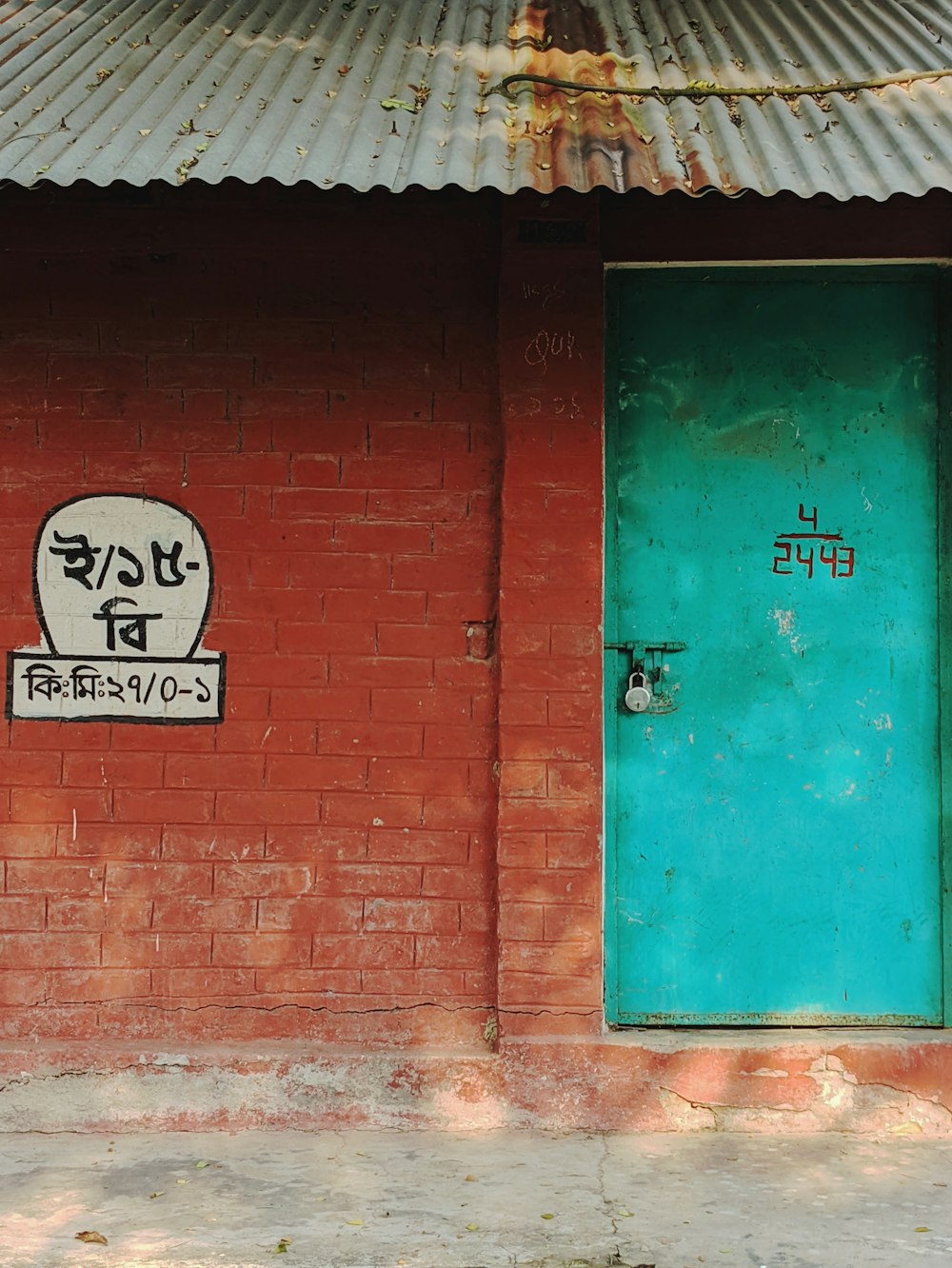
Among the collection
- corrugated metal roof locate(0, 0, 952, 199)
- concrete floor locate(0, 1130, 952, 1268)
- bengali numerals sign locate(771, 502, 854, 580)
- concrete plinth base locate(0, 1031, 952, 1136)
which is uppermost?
corrugated metal roof locate(0, 0, 952, 199)

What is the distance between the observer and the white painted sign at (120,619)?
169 inches

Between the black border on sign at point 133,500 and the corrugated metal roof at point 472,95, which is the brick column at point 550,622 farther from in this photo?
the black border on sign at point 133,500

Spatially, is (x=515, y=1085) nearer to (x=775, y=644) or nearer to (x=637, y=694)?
(x=637, y=694)

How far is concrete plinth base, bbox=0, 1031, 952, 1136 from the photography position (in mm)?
4082

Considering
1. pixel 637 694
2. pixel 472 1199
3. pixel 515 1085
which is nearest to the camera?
pixel 472 1199

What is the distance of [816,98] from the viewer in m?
4.16

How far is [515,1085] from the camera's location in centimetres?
409

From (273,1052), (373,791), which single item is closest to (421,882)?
(373,791)

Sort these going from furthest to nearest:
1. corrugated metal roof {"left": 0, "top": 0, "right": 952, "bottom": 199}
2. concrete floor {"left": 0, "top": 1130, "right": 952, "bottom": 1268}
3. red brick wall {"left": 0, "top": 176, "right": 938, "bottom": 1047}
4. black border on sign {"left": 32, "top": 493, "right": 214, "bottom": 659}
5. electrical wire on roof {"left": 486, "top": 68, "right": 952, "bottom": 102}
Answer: black border on sign {"left": 32, "top": 493, "right": 214, "bottom": 659}, red brick wall {"left": 0, "top": 176, "right": 938, "bottom": 1047}, electrical wire on roof {"left": 486, "top": 68, "right": 952, "bottom": 102}, corrugated metal roof {"left": 0, "top": 0, "right": 952, "bottom": 199}, concrete floor {"left": 0, "top": 1130, "right": 952, "bottom": 1268}

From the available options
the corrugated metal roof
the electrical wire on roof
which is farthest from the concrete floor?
the electrical wire on roof

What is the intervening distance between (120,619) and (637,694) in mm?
1809

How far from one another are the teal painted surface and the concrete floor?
1.78 ft

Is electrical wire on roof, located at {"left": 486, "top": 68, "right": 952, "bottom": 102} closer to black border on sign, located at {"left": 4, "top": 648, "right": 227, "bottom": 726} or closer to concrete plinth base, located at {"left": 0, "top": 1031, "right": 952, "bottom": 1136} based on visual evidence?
black border on sign, located at {"left": 4, "top": 648, "right": 227, "bottom": 726}

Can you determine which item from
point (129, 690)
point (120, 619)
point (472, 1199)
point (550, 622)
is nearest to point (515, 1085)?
point (472, 1199)
